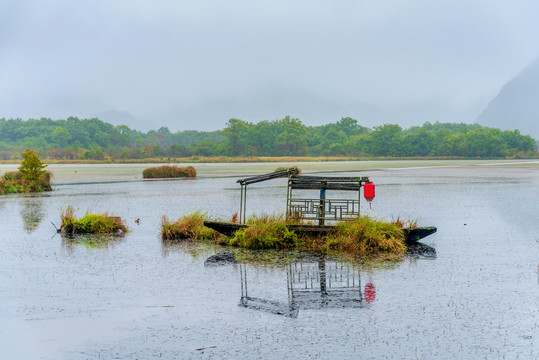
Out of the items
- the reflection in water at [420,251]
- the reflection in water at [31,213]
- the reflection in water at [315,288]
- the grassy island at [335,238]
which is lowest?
the reflection in water at [31,213]

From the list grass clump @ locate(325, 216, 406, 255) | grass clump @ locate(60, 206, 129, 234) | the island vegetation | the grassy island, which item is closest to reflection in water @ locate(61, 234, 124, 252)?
grass clump @ locate(60, 206, 129, 234)

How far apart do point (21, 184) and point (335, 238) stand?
38.6 meters

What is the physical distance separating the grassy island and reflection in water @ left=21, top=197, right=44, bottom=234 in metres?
11.1

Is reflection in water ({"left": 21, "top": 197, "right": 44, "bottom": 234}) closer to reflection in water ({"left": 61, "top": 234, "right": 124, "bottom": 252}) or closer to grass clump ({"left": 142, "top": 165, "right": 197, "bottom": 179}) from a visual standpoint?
reflection in water ({"left": 61, "top": 234, "right": 124, "bottom": 252})

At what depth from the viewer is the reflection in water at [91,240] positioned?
73.0 ft

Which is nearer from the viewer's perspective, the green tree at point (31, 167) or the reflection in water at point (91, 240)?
the reflection in water at point (91, 240)

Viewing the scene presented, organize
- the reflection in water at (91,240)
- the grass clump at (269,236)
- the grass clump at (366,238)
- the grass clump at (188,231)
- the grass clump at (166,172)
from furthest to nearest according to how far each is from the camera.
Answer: the grass clump at (166,172) < the grass clump at (188,231) < the reflection in water at (91,240) < the grass clump at (269,236) < the grass clump at (366,238)

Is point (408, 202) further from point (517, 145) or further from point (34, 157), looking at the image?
point (517, 145)

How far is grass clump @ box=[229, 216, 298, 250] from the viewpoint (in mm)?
20609

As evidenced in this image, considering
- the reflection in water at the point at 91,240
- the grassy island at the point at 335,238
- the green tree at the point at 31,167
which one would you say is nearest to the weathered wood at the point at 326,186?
the grassy island at the point at 335,238

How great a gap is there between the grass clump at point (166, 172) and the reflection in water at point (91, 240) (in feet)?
161

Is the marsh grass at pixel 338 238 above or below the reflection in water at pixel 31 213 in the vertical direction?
above

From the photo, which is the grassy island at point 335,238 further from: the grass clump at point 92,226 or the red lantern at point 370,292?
the grass clump at point 92,226

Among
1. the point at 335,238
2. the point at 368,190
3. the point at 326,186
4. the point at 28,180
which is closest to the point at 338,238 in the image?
the point at 335,238
